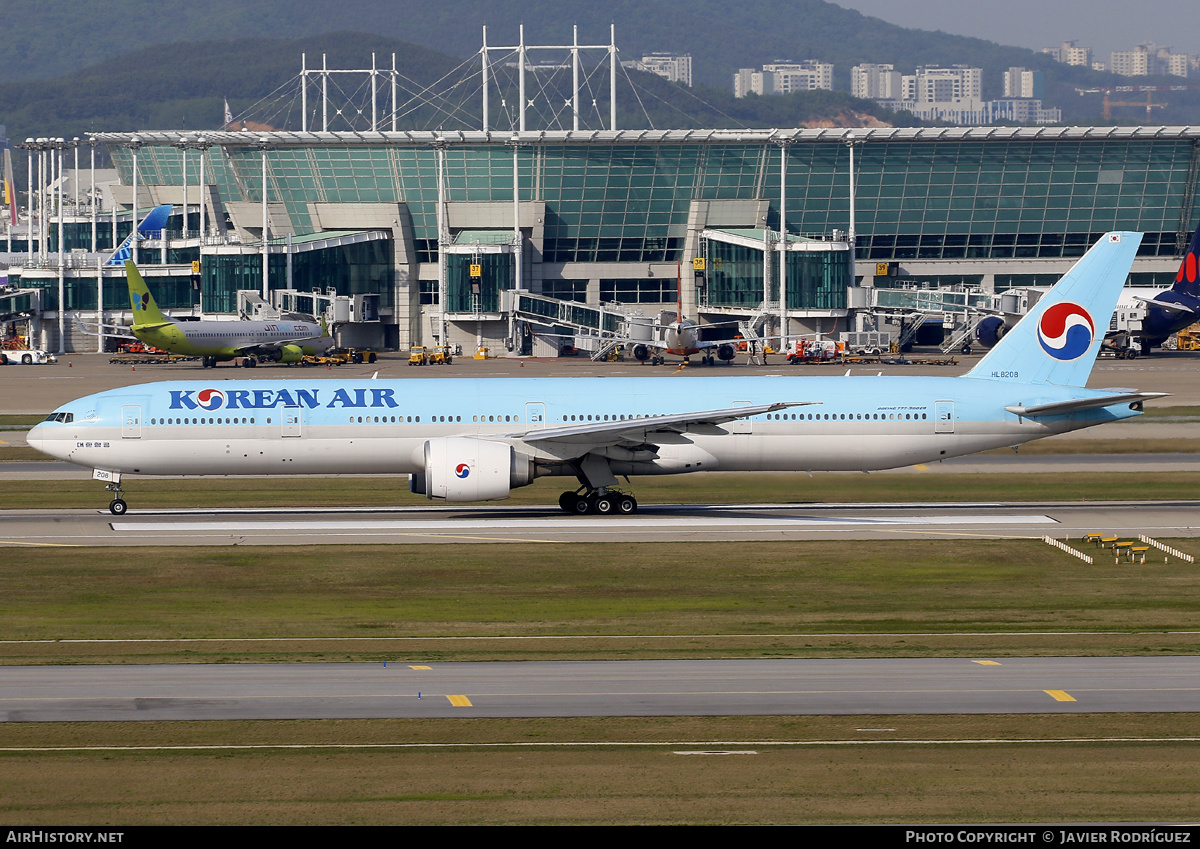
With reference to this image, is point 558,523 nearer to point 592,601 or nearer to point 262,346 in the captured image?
point 592,601

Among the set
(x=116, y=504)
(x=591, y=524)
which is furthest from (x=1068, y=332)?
(x=116, y=504)

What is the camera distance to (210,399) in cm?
4750

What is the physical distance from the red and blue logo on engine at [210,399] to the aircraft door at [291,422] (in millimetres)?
2271

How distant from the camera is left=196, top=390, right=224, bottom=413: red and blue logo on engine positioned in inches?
1864

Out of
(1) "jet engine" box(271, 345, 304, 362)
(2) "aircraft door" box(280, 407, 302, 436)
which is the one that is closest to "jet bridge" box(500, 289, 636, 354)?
(1) "jet engine" box(271, 345, 304, 362)

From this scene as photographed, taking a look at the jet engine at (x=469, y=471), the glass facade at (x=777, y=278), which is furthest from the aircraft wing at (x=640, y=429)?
the glass facade at (x=777, y=278)

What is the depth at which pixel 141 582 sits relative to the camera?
1437 inches

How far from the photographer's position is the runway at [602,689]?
24.2m

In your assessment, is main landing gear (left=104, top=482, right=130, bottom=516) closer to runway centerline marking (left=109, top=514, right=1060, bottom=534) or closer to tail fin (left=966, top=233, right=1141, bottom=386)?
runway centerline marking (left=109, top=514, right=1060, bottom=534)

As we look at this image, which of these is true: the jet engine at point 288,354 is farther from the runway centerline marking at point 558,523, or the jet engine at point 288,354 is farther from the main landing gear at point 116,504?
the runway centerline marking at point 558,523

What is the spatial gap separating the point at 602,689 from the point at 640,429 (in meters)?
20.1

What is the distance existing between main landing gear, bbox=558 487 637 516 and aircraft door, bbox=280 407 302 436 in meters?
9.37
